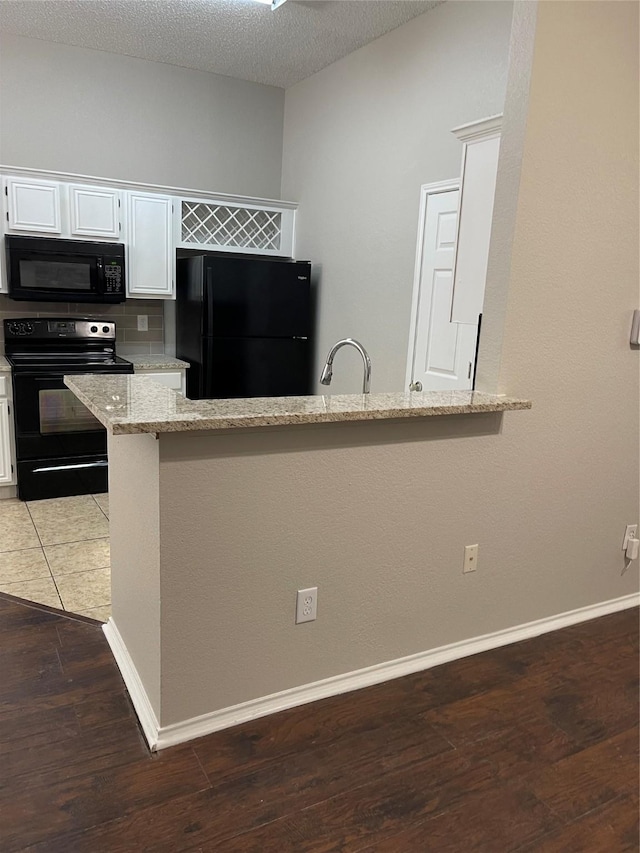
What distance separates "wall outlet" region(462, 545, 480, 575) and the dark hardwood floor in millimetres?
360

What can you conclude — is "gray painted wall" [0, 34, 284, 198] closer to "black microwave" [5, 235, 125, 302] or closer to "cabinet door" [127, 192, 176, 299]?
"cabinet door" [127, 192, 176, 299]

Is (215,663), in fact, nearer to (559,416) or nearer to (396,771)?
(396,771)

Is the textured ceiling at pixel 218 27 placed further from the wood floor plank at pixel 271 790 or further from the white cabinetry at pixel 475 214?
the wood floor plank at pixel 271 790

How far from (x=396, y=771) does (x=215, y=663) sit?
601 mm

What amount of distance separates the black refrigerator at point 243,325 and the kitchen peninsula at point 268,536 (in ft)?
6.56

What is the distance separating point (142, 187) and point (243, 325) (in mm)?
1134

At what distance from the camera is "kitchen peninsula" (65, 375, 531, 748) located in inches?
69.9

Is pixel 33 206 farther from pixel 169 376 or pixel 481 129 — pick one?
pixel 481 129

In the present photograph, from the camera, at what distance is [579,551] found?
8.64ft

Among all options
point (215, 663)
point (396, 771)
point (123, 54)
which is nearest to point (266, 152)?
point (123, 54)

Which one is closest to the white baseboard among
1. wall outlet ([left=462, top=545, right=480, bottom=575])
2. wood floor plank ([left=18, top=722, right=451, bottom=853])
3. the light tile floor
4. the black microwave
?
wood floor plank ([left=18, top=722, right=451, bottom=853])

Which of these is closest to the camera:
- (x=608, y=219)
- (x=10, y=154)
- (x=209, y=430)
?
(x=209, y=430)

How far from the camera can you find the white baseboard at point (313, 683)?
6.22 feet

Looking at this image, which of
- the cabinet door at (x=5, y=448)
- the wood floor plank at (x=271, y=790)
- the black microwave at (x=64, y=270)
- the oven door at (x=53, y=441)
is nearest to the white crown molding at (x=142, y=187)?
the black microwave at (x=64, y=270)
